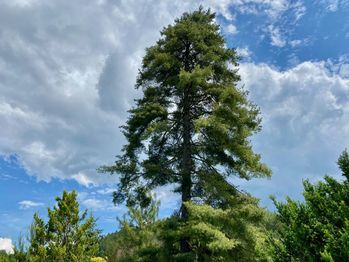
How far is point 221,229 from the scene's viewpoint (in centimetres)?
1702

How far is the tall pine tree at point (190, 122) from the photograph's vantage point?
19.5 m

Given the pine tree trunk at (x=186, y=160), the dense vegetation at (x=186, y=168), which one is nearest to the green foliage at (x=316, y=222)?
the dense vegetation at (x=186, y=168)

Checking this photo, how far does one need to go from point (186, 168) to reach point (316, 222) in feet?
41.8

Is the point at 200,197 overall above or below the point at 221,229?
above

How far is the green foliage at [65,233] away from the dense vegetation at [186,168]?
0.11 ft

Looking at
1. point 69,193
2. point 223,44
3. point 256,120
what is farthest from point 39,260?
point 223,44

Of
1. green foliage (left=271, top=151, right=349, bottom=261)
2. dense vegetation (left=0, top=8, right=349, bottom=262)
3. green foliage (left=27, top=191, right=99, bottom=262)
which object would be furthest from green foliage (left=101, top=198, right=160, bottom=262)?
green foliage (left=271, top=151, right=349, bottom=261)

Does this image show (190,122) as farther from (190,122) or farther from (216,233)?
(216,233)

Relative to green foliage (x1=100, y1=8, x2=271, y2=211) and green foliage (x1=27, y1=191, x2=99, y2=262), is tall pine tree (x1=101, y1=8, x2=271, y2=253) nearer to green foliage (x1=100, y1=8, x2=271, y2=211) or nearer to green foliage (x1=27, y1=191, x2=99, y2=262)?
green foliage (x1=100, y1=8, x2=271, y2=211)

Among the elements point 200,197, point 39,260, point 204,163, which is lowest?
point 39,260

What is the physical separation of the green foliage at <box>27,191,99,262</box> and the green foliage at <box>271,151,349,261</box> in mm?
7544

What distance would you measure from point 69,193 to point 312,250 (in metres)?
9.00

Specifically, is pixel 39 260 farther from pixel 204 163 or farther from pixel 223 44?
pixel 223 44

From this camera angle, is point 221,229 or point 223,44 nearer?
point 221,229
